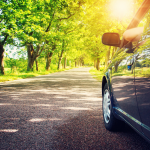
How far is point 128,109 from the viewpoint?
2.07 m

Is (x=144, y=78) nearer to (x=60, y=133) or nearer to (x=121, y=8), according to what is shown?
(x=60, y=133)

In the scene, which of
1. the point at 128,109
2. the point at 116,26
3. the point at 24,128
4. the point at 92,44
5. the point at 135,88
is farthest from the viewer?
the point at 92,44

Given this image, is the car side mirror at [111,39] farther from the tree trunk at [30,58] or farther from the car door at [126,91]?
the tree trunk at [30,58]

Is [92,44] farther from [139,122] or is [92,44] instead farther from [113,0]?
[139,122]

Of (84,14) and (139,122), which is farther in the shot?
(84,14)

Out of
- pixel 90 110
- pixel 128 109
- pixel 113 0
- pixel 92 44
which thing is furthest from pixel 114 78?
pixel 92 44

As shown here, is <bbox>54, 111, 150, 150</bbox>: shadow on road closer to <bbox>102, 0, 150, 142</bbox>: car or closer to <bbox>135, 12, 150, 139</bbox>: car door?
<bbox>102, 0, 150, 142</bbox>: car

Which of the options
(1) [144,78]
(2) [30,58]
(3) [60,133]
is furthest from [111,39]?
(2) [30,58]

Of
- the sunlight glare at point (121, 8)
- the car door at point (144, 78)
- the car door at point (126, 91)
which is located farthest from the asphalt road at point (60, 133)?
the sunlight glare at point (121, 8)

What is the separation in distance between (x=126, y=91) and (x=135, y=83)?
261 millimetres

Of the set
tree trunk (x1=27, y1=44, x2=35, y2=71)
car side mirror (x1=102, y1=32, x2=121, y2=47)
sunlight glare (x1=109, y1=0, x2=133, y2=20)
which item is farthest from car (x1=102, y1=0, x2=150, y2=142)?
tree trunk (x1=27, y1=44, x2=35, y2=71)

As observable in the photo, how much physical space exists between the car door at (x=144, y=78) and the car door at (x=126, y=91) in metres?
0.11

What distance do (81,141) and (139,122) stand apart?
108cm

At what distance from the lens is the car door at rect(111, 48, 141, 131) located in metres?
1.90
